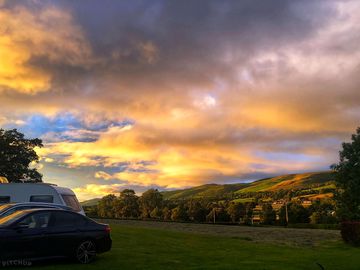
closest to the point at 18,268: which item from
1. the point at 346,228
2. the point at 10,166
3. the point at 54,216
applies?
the point at 54,216

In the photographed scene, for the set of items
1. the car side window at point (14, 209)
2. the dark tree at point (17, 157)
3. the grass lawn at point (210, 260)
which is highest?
the dark tree at point (17, 157)

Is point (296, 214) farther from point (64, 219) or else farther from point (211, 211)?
point (64, 219)

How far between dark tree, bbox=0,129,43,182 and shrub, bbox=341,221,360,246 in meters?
41.0

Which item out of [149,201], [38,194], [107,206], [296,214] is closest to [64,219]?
[38,194]

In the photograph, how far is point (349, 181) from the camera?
4509cm

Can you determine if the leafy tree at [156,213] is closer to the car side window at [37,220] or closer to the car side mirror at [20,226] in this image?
the car side window at [37,220]

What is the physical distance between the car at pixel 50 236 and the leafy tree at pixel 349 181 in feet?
115

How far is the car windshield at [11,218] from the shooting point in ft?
40.0

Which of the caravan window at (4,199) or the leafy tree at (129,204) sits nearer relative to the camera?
the caravan window at (4,199)

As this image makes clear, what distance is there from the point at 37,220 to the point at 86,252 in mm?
1636

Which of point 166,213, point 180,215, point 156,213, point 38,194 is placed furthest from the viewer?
point 156,213

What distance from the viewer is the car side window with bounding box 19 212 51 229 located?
1228 centimetres

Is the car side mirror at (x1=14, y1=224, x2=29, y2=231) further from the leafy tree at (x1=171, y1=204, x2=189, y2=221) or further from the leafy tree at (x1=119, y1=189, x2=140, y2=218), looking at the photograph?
the leafy tree at (x1=119, y1=189, x2=140, y2=218)

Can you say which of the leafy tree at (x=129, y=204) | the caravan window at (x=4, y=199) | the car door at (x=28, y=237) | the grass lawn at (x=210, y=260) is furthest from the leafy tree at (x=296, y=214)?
the car door at (x=28, y=237)
